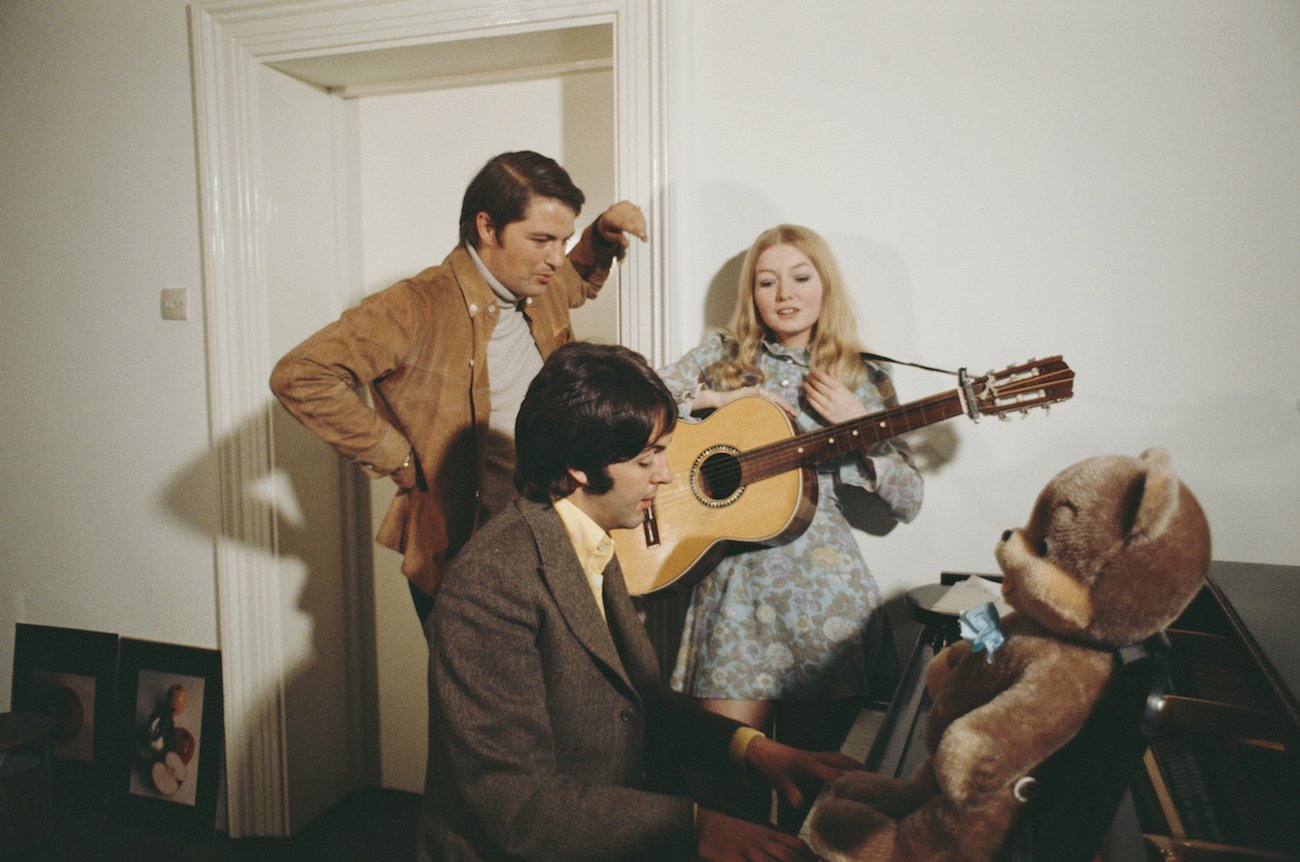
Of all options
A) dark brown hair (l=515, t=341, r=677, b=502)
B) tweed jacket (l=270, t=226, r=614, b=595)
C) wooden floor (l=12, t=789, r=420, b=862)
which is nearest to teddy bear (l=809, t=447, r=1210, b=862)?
dark brown hair (l=515, t=341, r=677, b=502)

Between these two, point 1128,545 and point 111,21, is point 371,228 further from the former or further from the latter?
point 1128,545

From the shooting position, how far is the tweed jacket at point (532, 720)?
3.60 ft

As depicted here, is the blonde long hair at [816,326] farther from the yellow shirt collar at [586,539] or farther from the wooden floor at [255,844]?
the wooden floor at [255,844]

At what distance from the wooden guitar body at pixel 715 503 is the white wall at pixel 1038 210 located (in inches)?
14.0

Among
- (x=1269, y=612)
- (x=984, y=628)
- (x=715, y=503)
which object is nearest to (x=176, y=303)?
(x=715, y=503)

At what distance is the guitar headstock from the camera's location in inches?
61.6

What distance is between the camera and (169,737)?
2533 millimetres

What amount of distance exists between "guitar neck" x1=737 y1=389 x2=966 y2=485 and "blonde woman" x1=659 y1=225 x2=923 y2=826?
2.0 inches

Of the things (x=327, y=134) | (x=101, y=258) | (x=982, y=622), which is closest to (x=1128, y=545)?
(x=982, y=622)

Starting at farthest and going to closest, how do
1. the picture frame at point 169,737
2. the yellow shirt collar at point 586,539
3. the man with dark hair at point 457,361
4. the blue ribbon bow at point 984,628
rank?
the picture frame at point 169,737
the man with dark hair at point 457,361
the yellow shirt collar at point 586,539
the blue ribbon bow at point 984,628

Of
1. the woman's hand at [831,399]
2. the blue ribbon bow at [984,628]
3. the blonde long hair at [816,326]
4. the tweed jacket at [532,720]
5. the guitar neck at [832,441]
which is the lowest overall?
the tweed jacket at [532,720]

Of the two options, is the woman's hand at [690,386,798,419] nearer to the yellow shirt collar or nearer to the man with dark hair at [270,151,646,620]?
the man with dark hair at [270,151,646,620]

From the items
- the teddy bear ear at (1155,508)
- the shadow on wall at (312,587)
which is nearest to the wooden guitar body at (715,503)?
the teddy bear ear at (1155,508)

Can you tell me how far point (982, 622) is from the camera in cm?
91
